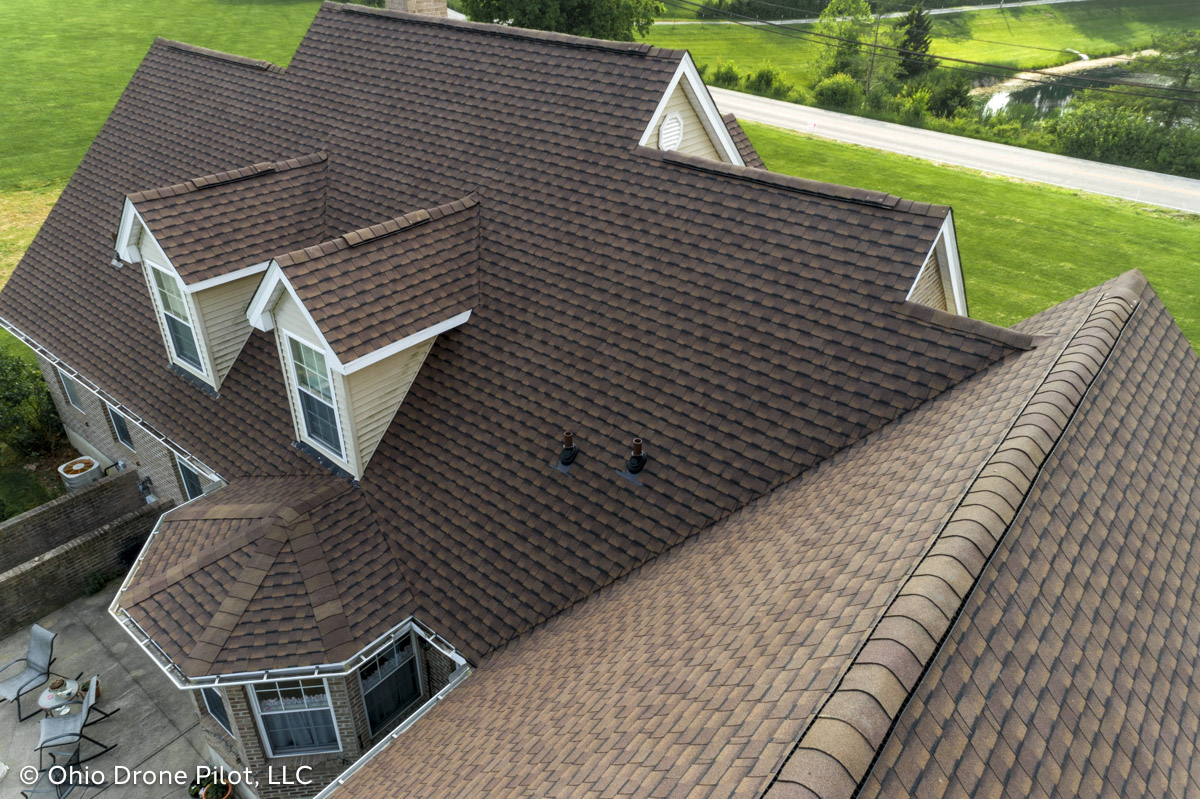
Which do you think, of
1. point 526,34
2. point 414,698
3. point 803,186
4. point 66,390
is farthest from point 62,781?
point 526,34

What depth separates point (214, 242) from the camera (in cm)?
1177

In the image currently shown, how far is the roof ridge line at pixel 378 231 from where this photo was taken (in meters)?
9.66

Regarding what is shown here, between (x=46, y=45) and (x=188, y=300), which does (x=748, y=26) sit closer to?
(x=46, y=45)

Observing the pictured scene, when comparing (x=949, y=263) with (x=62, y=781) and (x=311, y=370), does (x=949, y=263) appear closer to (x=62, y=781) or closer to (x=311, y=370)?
(x=311, y=370)

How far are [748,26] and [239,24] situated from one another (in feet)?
159

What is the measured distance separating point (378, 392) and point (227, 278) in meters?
3.60

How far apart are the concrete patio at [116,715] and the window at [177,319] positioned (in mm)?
5194

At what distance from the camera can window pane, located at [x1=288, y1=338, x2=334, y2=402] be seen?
10.2 metres

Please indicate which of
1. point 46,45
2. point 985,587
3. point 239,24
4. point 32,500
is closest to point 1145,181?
point 985,587

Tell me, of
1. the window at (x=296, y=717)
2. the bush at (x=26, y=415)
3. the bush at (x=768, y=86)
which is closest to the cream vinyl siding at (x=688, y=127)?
the window at (x=296, y=717)

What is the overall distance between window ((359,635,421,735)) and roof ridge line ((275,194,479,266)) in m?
5.06

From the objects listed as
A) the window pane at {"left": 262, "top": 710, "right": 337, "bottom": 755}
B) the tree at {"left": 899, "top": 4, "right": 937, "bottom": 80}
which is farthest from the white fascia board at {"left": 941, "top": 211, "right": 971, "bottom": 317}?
the tree at {"left": 899, "top": 4, "right": 937, "bottom": 80}

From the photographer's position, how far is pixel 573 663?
7320 millimetres

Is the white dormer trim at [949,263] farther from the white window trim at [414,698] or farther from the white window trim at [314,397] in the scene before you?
the white window trim at [414,698]
